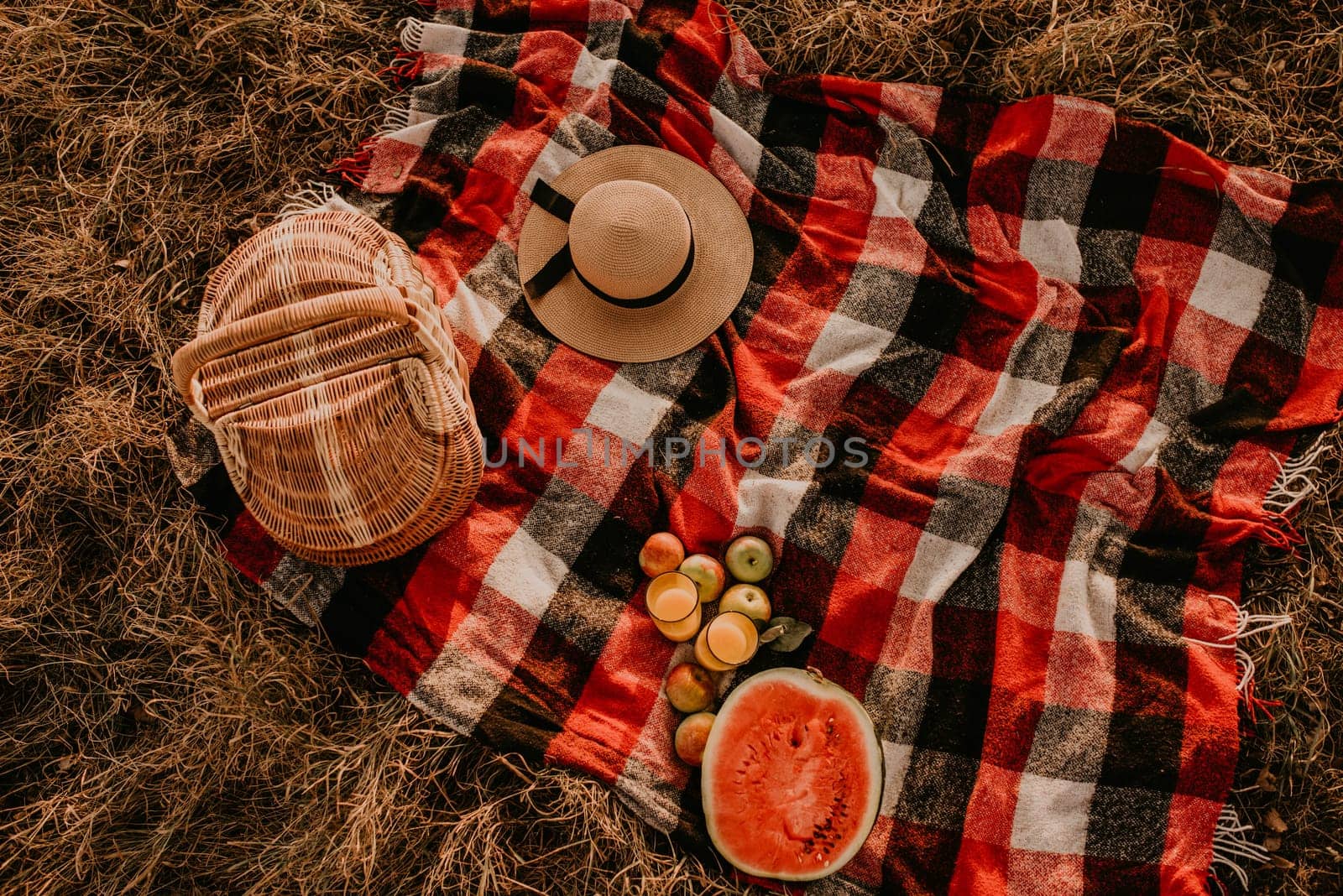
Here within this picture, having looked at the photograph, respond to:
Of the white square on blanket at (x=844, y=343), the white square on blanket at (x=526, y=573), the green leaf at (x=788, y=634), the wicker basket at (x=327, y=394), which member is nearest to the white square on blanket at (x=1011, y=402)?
the white square on blanket at (x=844, y=343)

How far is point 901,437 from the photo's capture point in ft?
7.38

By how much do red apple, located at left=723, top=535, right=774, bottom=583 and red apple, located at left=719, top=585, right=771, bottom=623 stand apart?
0.10 feet

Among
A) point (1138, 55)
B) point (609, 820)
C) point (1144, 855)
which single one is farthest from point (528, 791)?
point (1138, 55)

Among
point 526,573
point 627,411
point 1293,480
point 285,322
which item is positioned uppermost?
point 285,322

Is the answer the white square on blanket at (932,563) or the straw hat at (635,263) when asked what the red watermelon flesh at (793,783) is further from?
the straw hat at (635,263)

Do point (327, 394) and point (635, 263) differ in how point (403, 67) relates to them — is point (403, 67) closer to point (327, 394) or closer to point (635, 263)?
point (635, 263)

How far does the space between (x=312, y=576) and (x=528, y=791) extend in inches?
31.2

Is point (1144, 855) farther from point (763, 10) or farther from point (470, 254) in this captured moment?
point (763, 10)

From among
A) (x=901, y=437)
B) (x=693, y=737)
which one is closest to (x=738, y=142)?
(x=901, y=437)

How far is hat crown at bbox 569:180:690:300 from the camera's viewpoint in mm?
2004

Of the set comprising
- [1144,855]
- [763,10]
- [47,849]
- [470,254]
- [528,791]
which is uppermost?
[763,10]

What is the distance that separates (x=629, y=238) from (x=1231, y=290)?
5.44 ft

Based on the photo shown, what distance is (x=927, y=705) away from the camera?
206 cm

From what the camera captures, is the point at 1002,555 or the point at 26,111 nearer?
the point at 1002,555
